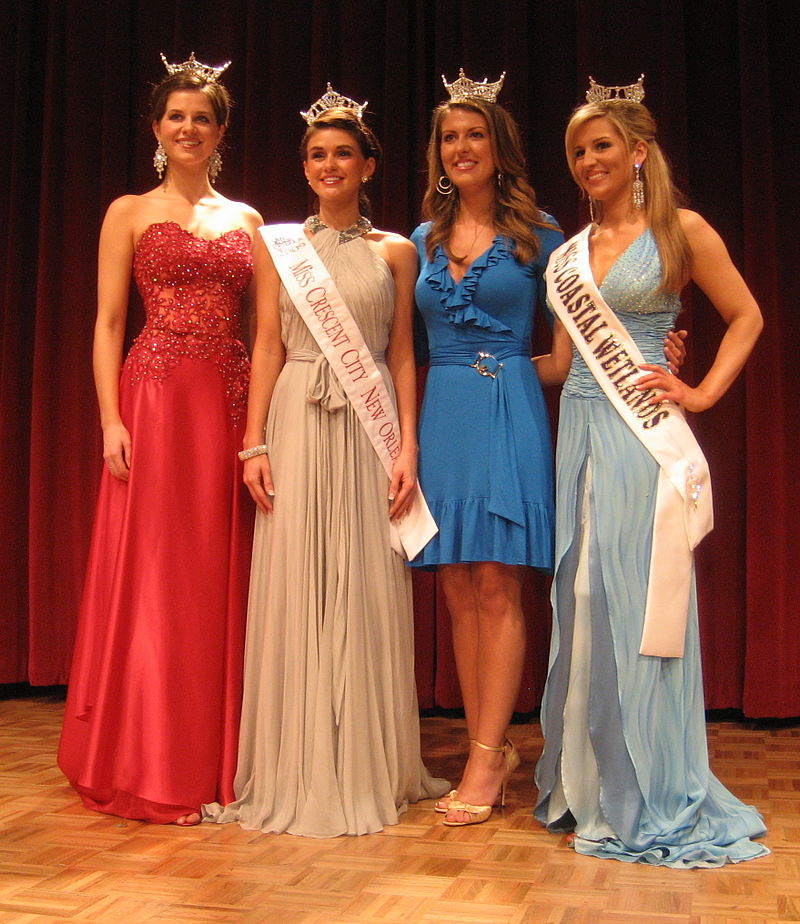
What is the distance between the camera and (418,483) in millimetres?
2479

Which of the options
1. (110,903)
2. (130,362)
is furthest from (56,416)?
(110,903)

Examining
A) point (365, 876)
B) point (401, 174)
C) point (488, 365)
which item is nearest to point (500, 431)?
point (488, 365)

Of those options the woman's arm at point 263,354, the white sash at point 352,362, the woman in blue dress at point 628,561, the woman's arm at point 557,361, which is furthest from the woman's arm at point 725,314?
the woman's arm at point 263,354

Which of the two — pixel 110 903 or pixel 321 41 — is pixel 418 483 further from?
pixel 321 41

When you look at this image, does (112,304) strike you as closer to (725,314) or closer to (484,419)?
(484,419)

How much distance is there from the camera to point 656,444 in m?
2.24

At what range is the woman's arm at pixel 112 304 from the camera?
8.47ft

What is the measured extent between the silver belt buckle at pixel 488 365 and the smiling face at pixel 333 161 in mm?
471

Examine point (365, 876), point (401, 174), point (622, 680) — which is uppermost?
point (401, 174)

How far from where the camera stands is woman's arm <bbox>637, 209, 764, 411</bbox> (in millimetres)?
2260

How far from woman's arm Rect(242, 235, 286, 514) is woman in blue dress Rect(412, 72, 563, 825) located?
1.07ft

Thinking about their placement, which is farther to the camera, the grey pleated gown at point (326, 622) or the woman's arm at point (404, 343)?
the woman's arm at point (404, 343)

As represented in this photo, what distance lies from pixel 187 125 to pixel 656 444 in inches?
50.1

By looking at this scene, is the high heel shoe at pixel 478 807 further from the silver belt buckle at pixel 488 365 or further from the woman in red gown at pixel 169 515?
the silver belt buckle at pixel 488 365
